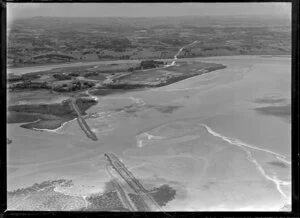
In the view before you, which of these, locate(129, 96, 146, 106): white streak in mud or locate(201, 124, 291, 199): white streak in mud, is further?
locate(129, 96, 146, 106): white streak in mud

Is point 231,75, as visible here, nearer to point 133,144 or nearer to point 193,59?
point 193,59

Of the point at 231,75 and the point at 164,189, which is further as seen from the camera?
the point at 231,75

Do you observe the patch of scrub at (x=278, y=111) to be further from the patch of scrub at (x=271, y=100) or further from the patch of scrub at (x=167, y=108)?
the patch of scrub at (x=167, y=108)

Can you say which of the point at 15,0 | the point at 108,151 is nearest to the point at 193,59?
the point at 108,151

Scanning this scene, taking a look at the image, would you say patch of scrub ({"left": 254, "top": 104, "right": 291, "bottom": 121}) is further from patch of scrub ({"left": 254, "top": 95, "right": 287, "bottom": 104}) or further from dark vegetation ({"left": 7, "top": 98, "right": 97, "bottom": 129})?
dark vegetation ({"left": 7, "top": 98, "right": 97, "bottom": 129})

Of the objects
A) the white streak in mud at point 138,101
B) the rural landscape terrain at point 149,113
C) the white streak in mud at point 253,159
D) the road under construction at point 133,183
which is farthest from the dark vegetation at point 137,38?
the road under construction at point 133,183

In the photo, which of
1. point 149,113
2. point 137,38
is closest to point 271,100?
point 149,113

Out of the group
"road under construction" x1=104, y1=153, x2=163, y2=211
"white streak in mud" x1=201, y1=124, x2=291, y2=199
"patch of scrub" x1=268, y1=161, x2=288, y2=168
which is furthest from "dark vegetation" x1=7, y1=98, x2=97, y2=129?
"patch of scrub" x1=268, y1=161, x2=288, y2=168

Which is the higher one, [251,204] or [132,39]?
[132,39]
